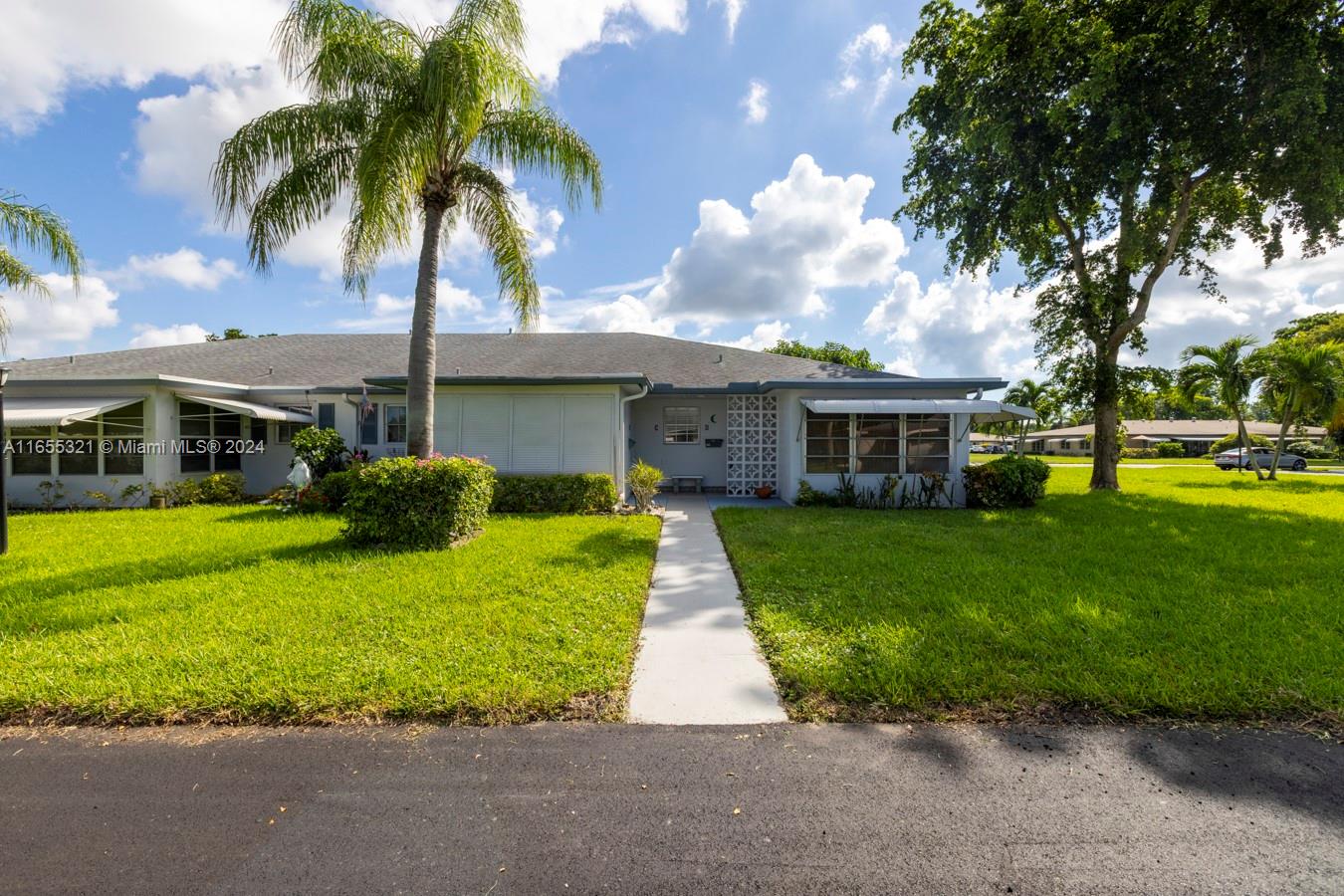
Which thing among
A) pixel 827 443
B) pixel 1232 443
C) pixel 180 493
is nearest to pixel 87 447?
pixel 180 493

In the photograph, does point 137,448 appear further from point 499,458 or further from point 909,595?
point 909,595

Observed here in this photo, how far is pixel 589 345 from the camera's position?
17312 millimetres

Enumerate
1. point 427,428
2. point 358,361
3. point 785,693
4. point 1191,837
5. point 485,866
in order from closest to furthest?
1. point 485,866
2. point 1191,837
3. point 785,693
4. point 427,428
5. point 358,361

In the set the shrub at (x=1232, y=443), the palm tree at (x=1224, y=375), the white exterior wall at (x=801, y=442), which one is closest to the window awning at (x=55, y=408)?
the white exterior wall at (x=801, y=442)

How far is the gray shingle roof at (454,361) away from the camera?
14.6 meters

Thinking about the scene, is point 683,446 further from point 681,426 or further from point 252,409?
point 252,409

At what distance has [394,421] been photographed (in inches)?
524

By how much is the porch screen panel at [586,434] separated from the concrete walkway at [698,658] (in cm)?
510

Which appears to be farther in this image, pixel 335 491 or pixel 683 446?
pixel 683 446

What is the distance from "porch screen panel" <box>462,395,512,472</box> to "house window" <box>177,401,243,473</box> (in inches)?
284

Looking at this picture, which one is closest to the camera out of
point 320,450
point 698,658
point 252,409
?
point 698,658

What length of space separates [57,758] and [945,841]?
4862mm

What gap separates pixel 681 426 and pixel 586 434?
4145 millimetres

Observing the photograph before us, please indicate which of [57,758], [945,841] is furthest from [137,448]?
[945,841]
